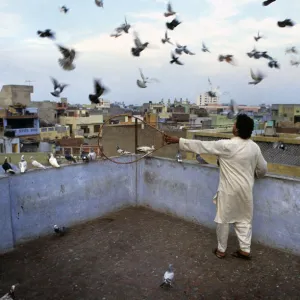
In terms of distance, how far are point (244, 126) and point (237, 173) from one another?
25.0 inches

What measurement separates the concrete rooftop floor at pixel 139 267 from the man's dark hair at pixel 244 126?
5.83 ft

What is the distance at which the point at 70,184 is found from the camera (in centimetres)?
553

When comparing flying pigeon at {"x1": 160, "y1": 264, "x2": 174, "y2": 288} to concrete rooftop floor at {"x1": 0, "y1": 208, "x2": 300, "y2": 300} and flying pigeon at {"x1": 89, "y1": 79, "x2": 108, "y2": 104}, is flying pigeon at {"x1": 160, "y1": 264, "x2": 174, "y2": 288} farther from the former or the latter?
flying pigeon at {"x1": 89, "y1": 79, "x2": 108, "y2": 104}

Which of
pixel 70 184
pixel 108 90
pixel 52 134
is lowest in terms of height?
pixel 52 134

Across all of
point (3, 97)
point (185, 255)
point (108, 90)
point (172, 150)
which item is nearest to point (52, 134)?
point (3, 97)

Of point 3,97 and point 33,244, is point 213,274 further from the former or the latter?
point 3,97

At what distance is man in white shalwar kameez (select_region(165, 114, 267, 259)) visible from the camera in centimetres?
419

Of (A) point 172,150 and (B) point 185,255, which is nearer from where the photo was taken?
(B) point 185,255

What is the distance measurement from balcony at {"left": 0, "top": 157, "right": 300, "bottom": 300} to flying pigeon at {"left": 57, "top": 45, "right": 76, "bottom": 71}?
6.34 feet

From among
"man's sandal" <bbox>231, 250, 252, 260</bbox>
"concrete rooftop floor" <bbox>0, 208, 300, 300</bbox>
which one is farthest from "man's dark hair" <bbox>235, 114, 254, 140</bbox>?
"concrete rooftop floor" <bbox>0, 208, 300, 300</bbox>

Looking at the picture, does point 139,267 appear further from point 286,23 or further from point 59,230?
point 286,23

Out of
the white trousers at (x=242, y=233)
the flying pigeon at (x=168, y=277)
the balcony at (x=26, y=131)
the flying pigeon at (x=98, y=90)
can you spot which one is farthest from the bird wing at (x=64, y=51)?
the balcony at (x=26, y=131)

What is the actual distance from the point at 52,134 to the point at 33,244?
114 feet

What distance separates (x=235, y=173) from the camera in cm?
421
